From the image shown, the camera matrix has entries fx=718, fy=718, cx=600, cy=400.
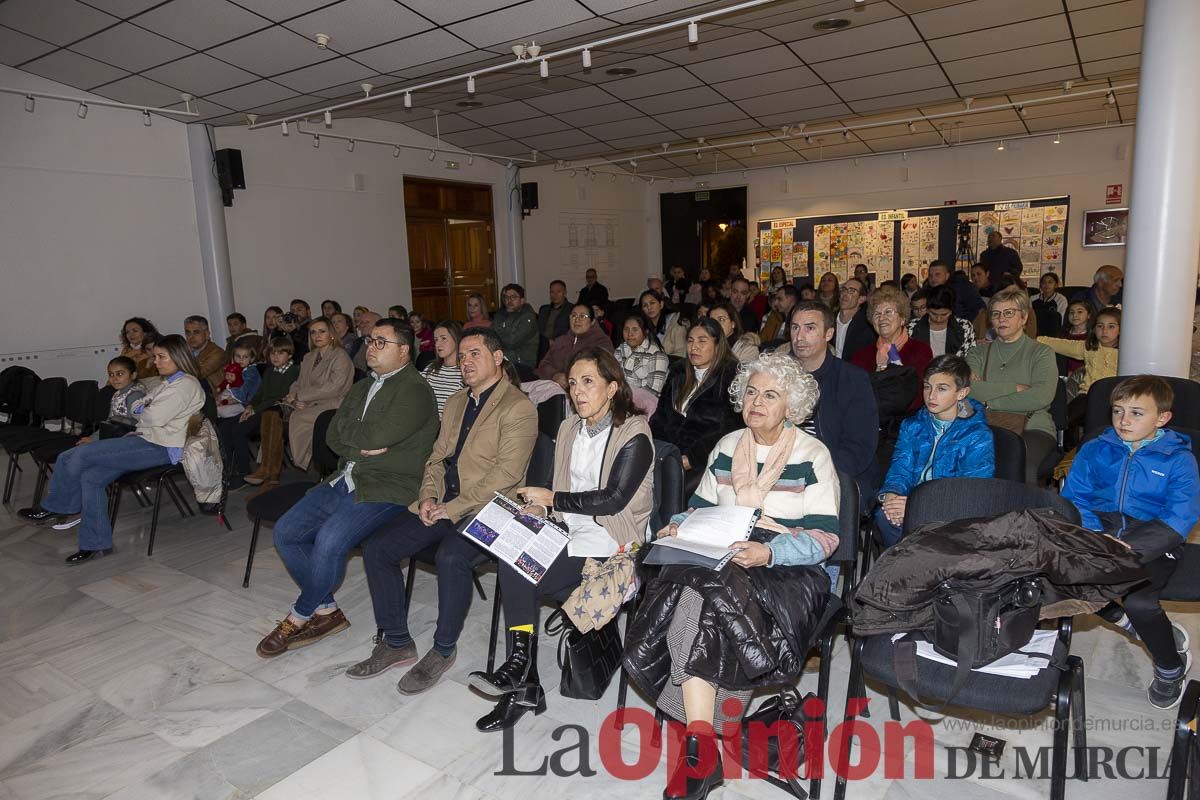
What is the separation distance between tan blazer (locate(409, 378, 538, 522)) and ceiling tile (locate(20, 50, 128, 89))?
5.79 m

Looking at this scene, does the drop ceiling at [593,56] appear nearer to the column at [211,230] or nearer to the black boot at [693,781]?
the column at [211,230]

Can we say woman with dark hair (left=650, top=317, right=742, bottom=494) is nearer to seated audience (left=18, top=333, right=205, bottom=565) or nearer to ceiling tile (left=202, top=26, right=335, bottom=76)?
seated audience (left=18, top=333, right=205, bottom=565)

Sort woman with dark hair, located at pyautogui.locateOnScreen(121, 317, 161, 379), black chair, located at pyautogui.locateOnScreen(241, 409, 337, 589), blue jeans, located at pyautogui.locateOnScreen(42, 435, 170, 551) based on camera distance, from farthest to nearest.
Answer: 1. woman with dark hair, located at pyautogui.locateOnScreen(121, 317, 161, 379)
2. blue jeans, located at pyautogui.locateOnScreen(42, 435, 170, 551)
3. black chair, located at pyautogui.locateOnScreen(241, 409, 337, 589)

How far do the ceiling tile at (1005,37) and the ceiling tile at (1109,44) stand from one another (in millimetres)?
297

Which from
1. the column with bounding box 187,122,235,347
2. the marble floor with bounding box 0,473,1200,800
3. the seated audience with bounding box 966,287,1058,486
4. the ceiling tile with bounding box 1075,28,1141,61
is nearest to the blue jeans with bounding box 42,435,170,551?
the marble floor with bounding box 0,473,1200,800

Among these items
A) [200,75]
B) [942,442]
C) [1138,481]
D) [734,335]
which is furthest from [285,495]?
[200,75]

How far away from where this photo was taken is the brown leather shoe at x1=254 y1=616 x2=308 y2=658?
3.09 m

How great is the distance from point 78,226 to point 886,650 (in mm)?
8298

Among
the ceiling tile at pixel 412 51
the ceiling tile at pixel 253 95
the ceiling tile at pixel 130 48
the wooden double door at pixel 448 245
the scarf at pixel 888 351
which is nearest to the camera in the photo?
the scarf at pixel 888 351

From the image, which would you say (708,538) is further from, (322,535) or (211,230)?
(211,230)

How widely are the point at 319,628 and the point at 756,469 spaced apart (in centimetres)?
211

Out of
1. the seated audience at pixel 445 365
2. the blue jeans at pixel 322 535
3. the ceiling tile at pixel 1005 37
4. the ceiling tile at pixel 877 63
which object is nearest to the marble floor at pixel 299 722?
Result: the blue jeans at pixel 322 535

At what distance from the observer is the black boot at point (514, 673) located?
2.58 m

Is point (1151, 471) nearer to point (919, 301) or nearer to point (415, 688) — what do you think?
point (415, 688)
